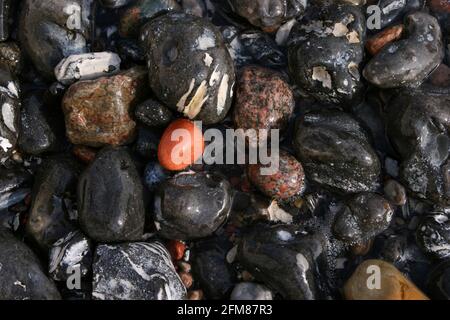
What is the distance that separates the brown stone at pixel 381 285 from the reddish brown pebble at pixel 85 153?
1.86m

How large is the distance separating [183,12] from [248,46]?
50 cm

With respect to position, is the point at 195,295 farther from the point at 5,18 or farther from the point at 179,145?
the point at 5,18

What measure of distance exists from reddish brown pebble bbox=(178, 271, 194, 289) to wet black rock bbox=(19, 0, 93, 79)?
161 centimetres

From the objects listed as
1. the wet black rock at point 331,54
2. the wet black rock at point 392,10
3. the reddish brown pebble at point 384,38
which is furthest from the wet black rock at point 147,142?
the wet black rock at point 392,10

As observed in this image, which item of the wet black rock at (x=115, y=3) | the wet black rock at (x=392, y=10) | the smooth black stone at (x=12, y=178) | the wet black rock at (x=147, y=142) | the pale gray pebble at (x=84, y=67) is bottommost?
the smooth black stone at (x=12, y=178)

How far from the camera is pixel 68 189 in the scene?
3.50 metres

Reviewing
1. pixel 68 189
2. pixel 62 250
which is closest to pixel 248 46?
pixel 68 189

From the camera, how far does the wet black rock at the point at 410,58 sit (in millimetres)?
3363

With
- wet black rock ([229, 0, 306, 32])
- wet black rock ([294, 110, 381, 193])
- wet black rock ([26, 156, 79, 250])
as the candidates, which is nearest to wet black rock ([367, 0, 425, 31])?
wet black rock ([229, 0, 306, 32])

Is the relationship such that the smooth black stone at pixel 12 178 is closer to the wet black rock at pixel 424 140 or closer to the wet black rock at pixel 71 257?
the wet black rock at pixel 71 257

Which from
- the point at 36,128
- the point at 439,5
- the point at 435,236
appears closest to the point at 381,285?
the point at 435,236

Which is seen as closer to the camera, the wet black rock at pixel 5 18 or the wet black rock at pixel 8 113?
the wet black rock at pixel 8 113

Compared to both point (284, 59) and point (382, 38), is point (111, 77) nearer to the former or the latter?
point (284, 59)

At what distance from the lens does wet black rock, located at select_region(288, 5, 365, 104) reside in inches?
133
